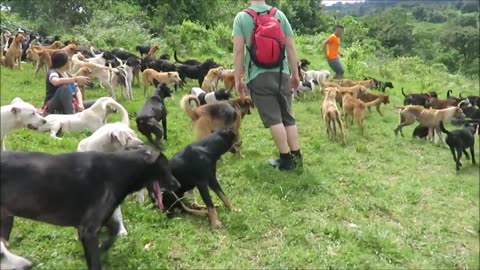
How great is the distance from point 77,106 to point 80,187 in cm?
520

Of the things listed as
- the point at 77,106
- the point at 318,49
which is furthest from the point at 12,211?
the point at 318,49

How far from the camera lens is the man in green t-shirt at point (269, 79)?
6.45 metres

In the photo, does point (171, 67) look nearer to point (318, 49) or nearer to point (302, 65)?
point (302, 65)

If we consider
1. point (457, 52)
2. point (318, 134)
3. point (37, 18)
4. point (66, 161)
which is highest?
point (66, 161)

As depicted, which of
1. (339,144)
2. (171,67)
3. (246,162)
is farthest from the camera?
(171,67)

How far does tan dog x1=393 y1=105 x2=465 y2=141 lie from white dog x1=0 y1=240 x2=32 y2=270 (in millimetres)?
8771

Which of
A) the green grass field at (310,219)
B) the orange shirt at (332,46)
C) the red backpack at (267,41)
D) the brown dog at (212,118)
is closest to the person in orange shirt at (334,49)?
the orange shirt at (332,46)

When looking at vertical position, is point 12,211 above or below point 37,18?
above

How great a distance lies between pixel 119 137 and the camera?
16.4 ft

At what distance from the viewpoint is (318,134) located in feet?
32.9

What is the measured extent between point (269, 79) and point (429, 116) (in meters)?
5.73

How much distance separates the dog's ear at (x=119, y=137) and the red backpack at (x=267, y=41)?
2176 mm

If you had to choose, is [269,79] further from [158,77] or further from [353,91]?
[158,77]

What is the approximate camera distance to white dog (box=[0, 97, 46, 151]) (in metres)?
5.18
